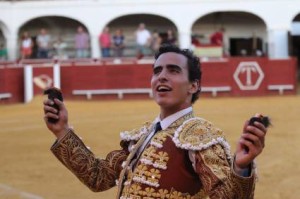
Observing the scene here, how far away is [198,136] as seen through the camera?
1.66m

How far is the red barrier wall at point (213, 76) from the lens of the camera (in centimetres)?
1414

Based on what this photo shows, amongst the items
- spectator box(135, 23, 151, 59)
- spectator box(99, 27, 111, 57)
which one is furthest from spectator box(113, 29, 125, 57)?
spectator box(135, 23, 151, 59)

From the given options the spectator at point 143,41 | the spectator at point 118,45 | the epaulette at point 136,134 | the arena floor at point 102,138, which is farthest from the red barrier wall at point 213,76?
the epaulette at point 136,134

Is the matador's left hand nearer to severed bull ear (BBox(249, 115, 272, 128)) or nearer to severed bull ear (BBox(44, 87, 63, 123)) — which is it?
severed bull ear (BBox(249, 115, 272, 128))

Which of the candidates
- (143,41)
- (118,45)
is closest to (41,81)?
(118,45)

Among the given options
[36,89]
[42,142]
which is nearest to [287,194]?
[42,142]

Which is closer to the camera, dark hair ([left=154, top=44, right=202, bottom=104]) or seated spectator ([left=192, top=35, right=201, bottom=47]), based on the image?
dark hair ([left=154, top=44, right=202, bottom=104])

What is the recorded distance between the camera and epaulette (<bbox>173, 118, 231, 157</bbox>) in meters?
1.63

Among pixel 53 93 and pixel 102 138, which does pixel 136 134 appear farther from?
pixel 102 138

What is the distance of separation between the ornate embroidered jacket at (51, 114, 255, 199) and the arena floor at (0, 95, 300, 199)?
194cm

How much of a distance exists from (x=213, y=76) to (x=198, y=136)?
41.4 feet

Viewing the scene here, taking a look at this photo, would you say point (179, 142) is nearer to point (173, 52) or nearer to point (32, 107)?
point (173, 52)

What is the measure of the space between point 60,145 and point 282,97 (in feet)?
39.6

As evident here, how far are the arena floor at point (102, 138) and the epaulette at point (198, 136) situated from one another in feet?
6.38
